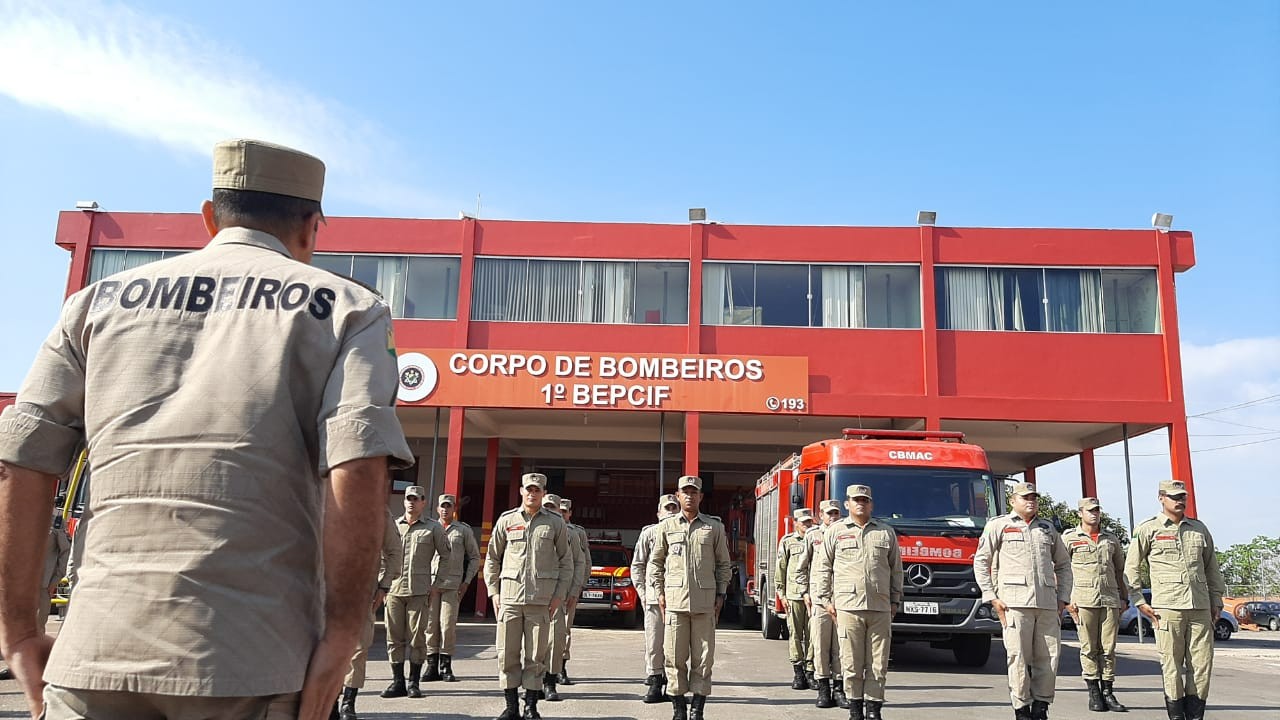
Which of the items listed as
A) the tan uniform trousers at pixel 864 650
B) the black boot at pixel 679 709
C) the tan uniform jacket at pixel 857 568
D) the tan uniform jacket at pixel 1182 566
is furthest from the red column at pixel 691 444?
the black boot at pixel 679 709

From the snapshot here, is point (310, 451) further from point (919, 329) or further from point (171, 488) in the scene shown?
point (919, 329)

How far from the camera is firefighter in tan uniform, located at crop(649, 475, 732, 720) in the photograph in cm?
809

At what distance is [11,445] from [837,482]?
36.9ft

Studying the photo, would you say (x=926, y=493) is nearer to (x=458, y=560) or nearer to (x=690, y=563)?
(x=690, y=563)

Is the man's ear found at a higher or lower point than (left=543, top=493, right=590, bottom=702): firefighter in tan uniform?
higher

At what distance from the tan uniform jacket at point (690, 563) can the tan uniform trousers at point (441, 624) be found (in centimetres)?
303

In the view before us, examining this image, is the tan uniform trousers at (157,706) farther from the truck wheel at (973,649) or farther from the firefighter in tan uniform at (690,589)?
the truck wheel at (973,649)

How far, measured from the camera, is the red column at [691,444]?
1964 centimetres

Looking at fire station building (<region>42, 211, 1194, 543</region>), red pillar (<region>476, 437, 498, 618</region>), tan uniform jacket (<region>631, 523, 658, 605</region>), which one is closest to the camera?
tan uniform jacket (<region>631, 523, 658, 605</region>)

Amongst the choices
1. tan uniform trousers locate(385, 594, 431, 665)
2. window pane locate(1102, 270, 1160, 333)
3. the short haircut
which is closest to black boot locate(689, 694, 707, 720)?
tan uniform trousers locate(385, 594, 431, 665)

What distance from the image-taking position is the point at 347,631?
169 cm

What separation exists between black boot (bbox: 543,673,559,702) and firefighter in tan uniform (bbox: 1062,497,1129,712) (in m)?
5.37

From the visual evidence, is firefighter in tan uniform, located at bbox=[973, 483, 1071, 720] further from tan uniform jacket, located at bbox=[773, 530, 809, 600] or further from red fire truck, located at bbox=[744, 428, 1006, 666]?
tan uniform jacket, located at bbox=[773, 530, 809, 600]

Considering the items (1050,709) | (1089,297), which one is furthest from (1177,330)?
(1050,709)
